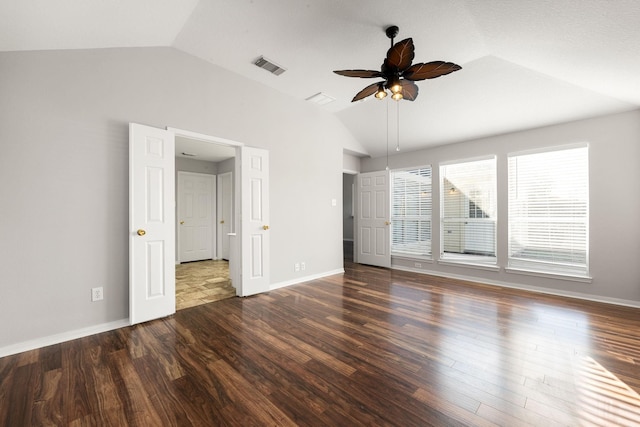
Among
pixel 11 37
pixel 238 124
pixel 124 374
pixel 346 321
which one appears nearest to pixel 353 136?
pixel 238 124

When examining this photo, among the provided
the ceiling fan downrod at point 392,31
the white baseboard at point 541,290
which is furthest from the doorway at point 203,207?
the white baseboard at point 541,290

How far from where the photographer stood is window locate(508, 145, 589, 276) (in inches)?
160

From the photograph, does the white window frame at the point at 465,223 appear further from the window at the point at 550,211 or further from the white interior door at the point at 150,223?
the white interior door at the point at 150,223

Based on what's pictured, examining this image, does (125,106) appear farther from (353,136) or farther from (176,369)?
(353,136)

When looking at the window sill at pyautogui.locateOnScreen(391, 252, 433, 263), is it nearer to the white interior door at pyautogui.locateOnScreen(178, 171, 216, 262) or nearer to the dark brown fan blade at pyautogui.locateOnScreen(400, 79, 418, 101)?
the dark brown fan blade at pyautogui.locateOnScreen(400, 79, 418, 101)

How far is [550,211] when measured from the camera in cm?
432

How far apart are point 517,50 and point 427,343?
325 centimetres

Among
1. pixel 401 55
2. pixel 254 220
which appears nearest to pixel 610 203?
pixel 401 55

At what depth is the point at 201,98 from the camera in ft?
11.7

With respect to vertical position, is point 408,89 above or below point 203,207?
above

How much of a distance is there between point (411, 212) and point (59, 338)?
5809 millimetres

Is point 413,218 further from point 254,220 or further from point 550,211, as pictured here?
point 254,220

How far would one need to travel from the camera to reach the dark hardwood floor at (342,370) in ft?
5.32

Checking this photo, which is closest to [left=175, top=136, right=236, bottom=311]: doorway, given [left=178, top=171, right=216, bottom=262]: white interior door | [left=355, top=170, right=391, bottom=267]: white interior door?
[left=178, top=171, right=216, bottom=262]: white interior door
